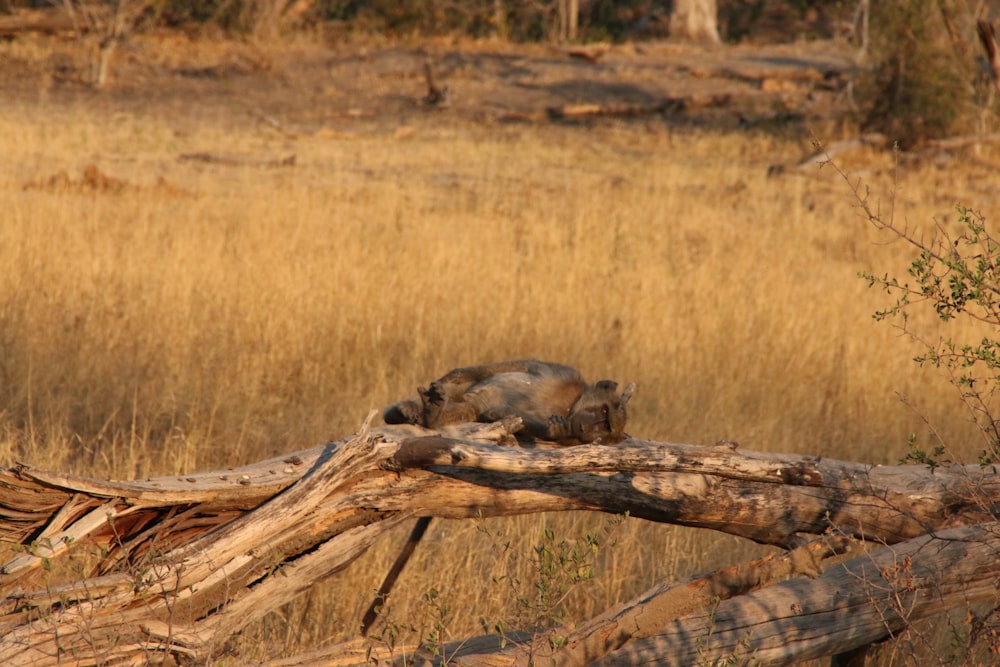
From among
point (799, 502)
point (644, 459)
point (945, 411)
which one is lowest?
point (945, 411)

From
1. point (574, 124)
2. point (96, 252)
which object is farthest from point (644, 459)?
point (574, 124)

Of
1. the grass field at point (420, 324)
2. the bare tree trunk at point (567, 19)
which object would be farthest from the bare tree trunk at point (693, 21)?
the grass field at point (420, 324)

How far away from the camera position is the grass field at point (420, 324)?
17.0 ft

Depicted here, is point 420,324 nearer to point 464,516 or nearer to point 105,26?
point 464,516

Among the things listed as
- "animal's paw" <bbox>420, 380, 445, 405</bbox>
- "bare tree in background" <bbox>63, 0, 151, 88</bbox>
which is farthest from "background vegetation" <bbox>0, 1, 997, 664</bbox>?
"bare tree in background" <bbox>63, 0, 151, 88</bbox>

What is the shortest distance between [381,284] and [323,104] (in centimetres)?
1387

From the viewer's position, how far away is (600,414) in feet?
13.6

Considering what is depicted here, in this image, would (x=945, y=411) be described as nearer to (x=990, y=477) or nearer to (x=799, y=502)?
(x=990, y=477)

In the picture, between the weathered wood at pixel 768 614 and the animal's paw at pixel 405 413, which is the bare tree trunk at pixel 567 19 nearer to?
the animal's paw at pixel 405 413

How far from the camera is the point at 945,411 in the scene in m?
7.19

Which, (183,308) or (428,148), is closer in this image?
(183,308)

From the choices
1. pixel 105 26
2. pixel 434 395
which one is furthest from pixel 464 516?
pixel 105 26

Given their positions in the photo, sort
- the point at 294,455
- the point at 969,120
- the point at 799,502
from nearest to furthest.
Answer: the point at 294,455
the point at 799,502
the point at 969,120

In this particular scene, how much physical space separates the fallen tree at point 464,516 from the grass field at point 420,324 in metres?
0.33
